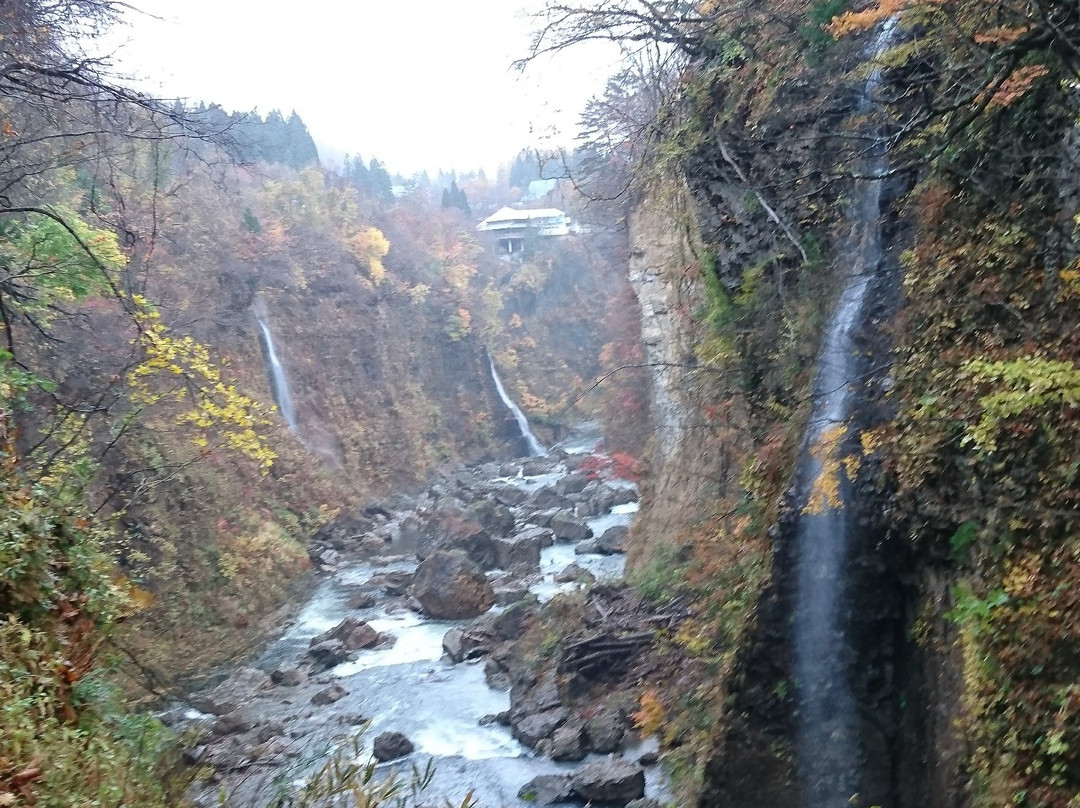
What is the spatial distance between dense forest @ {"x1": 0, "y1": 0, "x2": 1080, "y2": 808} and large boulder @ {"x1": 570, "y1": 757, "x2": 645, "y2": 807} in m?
0.07

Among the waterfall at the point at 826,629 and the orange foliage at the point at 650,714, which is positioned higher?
the waterfall at the point at 826,629

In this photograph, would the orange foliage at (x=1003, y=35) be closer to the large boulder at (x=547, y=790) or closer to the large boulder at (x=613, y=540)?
the large boulder at (x=547, y=790)

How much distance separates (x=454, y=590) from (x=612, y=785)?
342 inches

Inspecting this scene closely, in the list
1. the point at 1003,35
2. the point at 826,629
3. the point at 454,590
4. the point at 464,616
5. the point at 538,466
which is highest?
the point at 1003,35

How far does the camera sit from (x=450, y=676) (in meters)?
14.1

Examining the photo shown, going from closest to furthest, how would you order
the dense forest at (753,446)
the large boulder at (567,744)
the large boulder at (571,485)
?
the dense forest at (753,446), the large boulder at (567,744), the large boulder at (571,485)

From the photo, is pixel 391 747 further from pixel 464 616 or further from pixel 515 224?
pixel 515 224

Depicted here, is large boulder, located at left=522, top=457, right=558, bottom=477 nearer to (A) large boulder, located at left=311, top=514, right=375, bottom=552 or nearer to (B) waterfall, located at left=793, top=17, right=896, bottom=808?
(A) large boulder, located at left=311, top=514, right=375, bottom=552

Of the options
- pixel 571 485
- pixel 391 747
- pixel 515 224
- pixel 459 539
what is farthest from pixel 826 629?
pixel 515 224

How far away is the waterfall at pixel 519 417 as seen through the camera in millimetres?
38969

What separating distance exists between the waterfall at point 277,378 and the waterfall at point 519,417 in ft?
45.7

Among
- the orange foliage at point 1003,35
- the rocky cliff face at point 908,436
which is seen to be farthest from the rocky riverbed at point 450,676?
the orange foliage at point 1003,35

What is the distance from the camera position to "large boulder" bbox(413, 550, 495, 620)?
55.9ft

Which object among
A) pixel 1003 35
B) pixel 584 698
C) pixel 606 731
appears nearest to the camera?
pixel 1003 35
